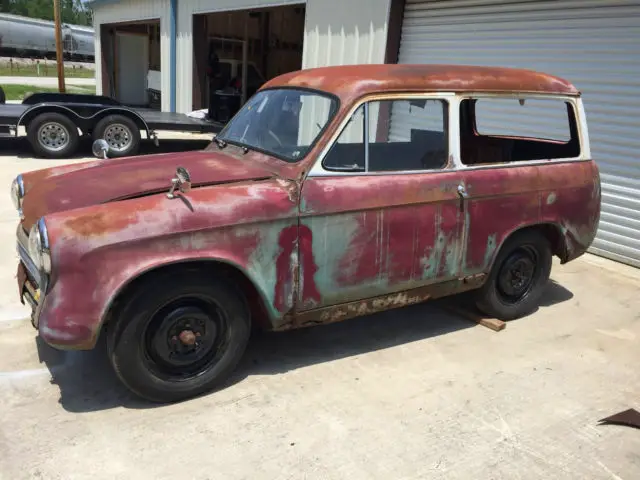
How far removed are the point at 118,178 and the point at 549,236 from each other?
3.42 m

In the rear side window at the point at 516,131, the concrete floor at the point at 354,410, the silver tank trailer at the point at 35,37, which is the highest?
the silver tank trailer at the point at 35,37

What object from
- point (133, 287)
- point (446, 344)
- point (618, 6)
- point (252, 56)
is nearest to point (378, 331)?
point (446, 344)

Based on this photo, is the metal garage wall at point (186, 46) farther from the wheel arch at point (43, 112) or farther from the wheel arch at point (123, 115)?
the wheel arch at point (43, 112)

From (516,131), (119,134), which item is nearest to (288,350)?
(516,131)

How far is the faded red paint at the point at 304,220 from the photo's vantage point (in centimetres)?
275

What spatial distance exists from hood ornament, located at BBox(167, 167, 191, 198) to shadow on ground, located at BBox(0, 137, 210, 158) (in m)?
8.86

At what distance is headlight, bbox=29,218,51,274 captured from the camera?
2.70 metres

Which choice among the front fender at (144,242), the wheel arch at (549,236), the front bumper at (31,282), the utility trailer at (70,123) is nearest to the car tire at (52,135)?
the utility trailer at (70,123)

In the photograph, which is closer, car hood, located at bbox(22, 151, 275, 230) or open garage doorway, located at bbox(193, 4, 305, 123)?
car hood, located at bbox(22, 151, 275, 230)

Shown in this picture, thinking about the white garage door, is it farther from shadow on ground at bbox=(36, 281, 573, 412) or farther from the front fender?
the front fender

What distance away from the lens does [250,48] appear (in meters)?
18.1

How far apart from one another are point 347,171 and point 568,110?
225 cm

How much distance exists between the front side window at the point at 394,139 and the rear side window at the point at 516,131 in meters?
0.26

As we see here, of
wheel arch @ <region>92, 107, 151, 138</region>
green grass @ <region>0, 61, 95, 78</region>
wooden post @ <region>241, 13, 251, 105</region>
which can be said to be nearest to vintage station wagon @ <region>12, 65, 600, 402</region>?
wheel arch @ <region>92, 107, 151, 138</region>
